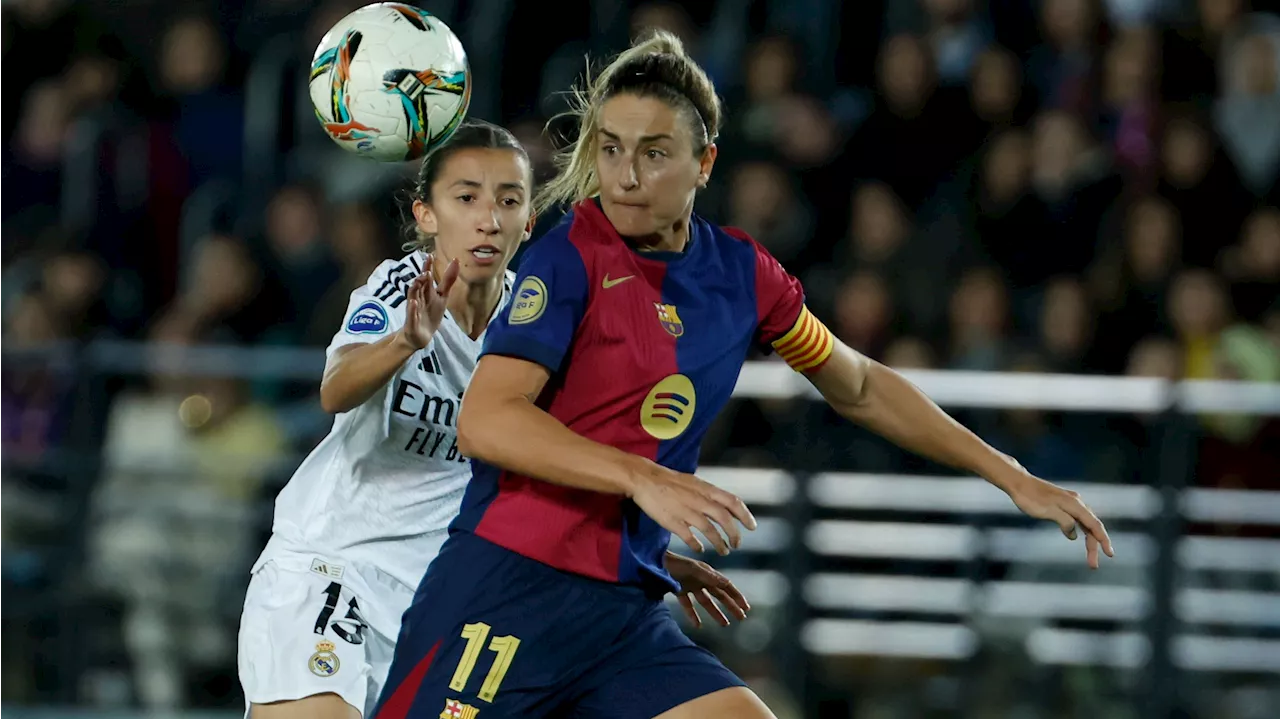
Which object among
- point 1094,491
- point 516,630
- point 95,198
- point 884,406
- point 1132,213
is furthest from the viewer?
point 95,198

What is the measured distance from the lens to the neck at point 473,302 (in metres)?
4.38

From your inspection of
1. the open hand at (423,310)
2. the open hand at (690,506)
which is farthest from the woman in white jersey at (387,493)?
the open hand at (690,506)

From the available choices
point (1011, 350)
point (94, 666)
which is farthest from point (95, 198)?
point (1011, 350)

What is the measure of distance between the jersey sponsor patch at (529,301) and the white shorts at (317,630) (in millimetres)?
1151

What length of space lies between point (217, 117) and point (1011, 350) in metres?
4.56

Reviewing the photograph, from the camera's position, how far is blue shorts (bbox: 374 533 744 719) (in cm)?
359

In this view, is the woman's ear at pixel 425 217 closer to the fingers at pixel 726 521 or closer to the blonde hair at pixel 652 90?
the blonde hair at pixel 652 90

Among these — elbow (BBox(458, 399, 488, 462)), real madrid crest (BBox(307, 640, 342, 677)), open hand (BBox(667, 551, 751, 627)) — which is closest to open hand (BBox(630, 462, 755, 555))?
elbow (BBox(458, 399, 488, 462))

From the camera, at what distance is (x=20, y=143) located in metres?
9.73

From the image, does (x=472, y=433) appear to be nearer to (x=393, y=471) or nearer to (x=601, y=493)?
(x=601, y=493)

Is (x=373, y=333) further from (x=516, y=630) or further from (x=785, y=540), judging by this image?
(x=785, y=540)

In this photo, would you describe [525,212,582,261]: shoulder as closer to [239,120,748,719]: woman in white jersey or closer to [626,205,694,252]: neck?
[626,205,694,252]: neck

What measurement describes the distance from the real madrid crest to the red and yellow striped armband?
1314 millimetres

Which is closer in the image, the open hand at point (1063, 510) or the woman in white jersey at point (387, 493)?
the open hand at point (1063, 510)
